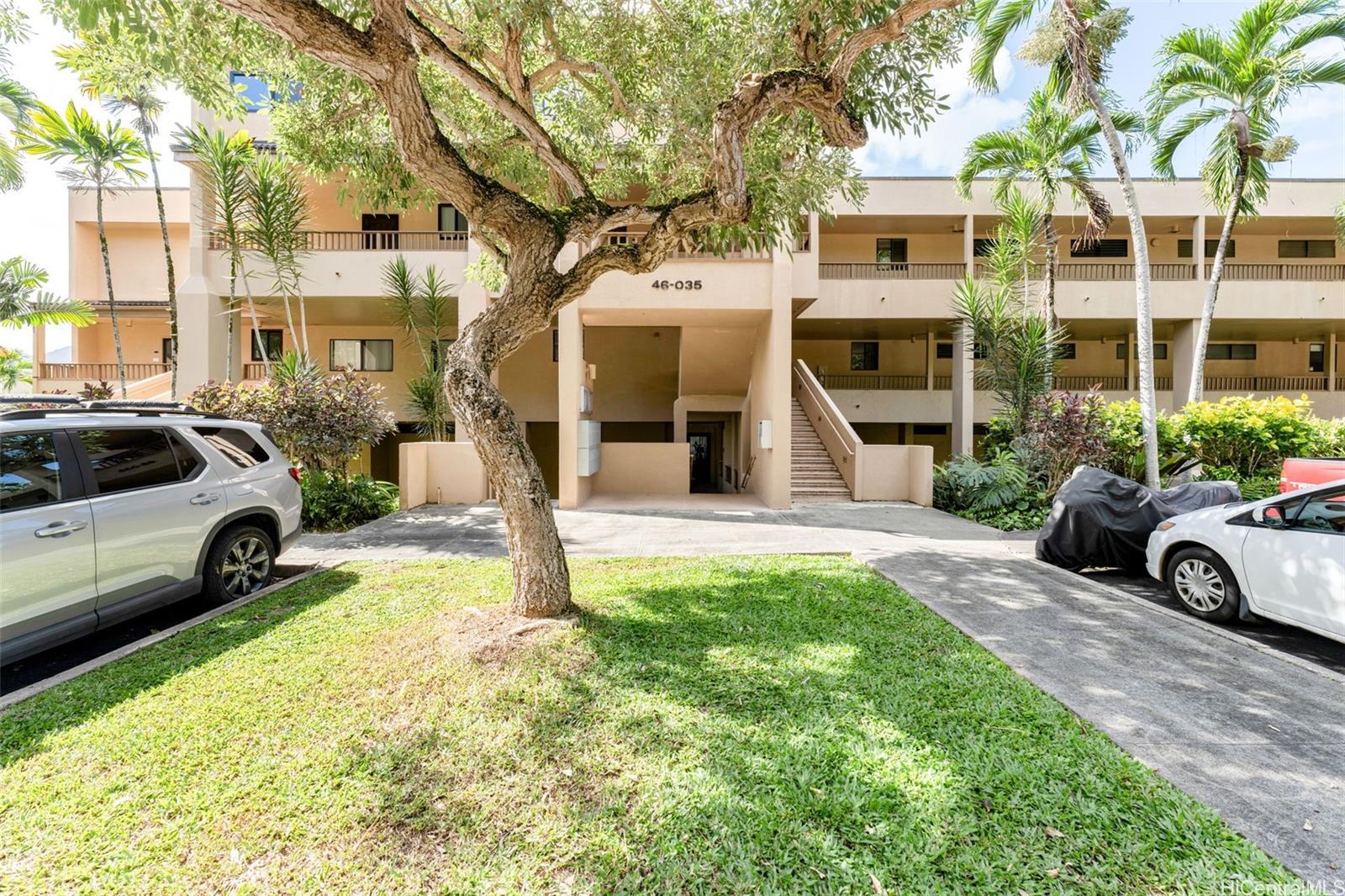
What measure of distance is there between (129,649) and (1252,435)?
54.7ft

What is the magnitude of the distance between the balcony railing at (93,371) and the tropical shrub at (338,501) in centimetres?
1104

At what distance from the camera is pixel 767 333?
1195 cm

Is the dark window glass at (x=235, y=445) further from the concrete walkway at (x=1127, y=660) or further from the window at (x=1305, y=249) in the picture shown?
the window at (x=1305, y=249)

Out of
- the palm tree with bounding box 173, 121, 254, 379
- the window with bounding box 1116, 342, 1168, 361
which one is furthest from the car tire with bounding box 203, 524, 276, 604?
the window with bounding box 1116, 342, 1168, 361

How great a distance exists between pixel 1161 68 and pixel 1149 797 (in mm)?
13169

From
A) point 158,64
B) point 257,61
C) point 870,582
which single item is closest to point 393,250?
point 257,61

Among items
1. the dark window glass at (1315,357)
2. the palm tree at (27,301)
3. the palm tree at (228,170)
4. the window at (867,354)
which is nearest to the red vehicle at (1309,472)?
the window at (867,354)

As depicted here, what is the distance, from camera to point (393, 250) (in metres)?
13.1

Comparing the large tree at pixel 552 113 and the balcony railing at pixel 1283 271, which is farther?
the balcony railing at pixel 1283 271

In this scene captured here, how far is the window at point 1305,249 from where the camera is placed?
19188 mm

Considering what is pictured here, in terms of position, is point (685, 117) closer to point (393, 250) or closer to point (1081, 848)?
point (1081, 848)

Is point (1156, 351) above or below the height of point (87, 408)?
above

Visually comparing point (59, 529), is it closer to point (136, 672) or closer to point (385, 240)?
point (136, 672)

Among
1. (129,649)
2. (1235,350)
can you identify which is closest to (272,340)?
(129,649)
